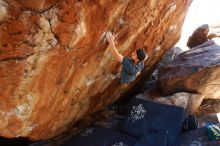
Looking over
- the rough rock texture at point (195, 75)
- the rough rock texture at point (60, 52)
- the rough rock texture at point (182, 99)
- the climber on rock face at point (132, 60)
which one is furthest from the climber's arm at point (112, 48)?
the rough rock texture at point (195, 75)

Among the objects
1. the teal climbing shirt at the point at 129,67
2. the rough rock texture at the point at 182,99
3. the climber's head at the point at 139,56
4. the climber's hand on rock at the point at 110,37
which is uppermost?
the climber's hand on rock at the point at 110,37

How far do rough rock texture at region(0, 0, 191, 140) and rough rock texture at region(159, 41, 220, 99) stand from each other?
142 cm

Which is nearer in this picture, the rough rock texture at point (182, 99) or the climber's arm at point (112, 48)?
the climber's arm at point (112, 48)

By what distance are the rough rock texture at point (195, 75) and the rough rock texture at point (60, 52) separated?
1.42 metres

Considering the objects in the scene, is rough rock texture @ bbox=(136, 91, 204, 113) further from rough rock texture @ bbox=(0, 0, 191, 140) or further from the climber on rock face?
the climber on rock face

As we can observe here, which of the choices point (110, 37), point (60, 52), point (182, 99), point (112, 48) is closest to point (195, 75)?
point (182, 99)

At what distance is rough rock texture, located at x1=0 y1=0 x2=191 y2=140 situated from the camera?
13.2 ft

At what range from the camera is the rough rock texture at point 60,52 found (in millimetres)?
4020

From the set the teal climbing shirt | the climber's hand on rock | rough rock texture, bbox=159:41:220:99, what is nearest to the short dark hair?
the teal climbing shirt

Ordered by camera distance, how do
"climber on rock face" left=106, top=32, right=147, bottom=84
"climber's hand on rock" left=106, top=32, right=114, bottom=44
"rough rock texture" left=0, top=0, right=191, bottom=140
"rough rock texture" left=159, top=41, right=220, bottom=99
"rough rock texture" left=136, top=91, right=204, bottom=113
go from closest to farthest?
1. "rough rock texture" left=0, top=0, right=191, bottom=140
2. "climber's hand on rock" left=106, top=32, right=114, bottom=44
3. "climber on rock face" left=106, top=32, right=147, bottom=84
4. "rough rock texture" left=136, top=91, right=204, bottom=113
5. "rough rock texture" left=159, top=41, right=220, bottom=99

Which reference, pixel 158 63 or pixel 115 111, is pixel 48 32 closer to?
pixel 115 111

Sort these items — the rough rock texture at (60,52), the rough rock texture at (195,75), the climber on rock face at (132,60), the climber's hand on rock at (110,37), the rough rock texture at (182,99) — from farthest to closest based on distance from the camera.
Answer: the rough rock texture at (195,75)
the rough rock texture at (182,99)
the climber on rock face at (132,60)
the climber's hand on rock at (110,37)
the rough rock texture at (60,52)

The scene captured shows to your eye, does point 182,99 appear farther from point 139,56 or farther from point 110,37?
point 110,37

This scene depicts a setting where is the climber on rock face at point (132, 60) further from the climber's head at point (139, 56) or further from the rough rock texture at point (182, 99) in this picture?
the rough rock texture at point (182, 99)
